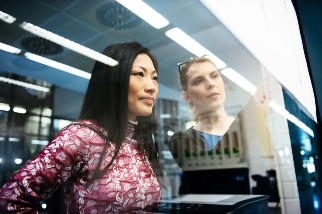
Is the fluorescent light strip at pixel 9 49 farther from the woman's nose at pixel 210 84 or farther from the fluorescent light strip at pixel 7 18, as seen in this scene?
the woman's nose at pixel 210 84

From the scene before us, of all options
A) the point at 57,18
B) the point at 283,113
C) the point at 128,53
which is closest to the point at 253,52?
the point at 128,53

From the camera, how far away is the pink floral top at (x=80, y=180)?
1.24ft

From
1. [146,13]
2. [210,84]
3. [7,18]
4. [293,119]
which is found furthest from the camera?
[293,119]

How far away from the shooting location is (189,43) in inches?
29.4

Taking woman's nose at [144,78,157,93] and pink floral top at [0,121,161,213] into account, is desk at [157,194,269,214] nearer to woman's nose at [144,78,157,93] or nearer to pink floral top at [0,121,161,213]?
pink floral top at [0,121,161,213]

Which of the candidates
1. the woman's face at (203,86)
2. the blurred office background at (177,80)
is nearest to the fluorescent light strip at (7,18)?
the blurred office background at (177,80)

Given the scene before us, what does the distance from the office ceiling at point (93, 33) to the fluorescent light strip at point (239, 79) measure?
25 mm

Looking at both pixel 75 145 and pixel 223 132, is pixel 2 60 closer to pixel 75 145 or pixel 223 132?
pixel 75 145

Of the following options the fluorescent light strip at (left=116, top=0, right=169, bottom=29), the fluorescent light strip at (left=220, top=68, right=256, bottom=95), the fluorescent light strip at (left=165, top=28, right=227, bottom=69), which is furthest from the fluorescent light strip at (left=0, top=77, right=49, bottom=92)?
the fluorescent light strip at (left=220, top=68, right=256, bottom=95)

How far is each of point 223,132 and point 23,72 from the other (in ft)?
2.28

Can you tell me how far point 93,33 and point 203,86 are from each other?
41cm

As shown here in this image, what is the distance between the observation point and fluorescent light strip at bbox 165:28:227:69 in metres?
0.70

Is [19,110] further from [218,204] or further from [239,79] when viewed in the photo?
[239,79]

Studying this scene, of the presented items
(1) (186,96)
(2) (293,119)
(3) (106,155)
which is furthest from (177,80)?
(2) (293,119)
